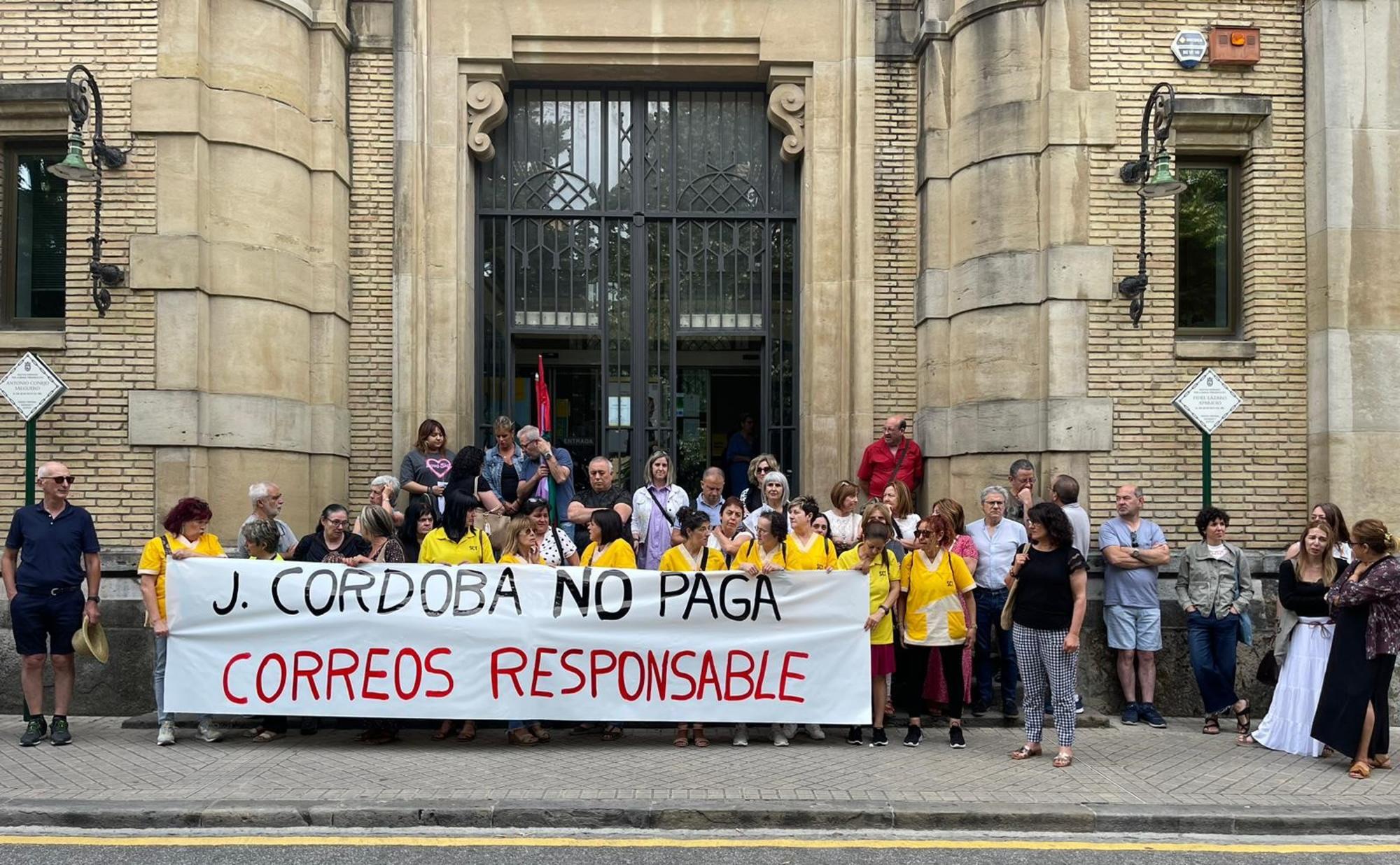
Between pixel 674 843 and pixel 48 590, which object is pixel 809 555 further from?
pixel 48 590

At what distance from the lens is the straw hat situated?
8.81 m

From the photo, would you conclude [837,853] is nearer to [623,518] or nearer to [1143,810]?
[1143,810]


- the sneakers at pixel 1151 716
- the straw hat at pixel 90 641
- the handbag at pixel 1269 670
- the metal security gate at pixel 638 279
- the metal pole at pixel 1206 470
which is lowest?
the sneakers at pixel 1151 716

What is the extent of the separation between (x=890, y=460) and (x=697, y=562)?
10.2 feet

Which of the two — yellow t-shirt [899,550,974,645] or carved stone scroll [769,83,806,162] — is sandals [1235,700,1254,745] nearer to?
yellow t-shirt [899,550,974,645]

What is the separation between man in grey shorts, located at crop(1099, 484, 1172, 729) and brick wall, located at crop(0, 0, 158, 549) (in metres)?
8.29

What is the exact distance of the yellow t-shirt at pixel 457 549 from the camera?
29.5 ft

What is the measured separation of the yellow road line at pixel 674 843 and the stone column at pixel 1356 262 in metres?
5.24

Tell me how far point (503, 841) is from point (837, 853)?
1.79 meters

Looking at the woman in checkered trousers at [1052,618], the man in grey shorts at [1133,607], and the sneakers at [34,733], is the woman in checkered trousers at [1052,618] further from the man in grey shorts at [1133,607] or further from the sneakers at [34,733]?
the sneakers at [34,733]

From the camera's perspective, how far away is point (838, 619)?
28.9 feet

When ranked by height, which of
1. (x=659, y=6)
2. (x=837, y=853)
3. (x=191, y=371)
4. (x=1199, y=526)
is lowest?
(x=837, y=853)

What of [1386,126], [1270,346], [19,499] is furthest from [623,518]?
[1386,126]

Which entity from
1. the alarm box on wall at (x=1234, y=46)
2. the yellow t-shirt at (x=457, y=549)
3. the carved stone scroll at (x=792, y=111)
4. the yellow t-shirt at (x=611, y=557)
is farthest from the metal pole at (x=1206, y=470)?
the yellow t-shirt at (x=457, y=549)
